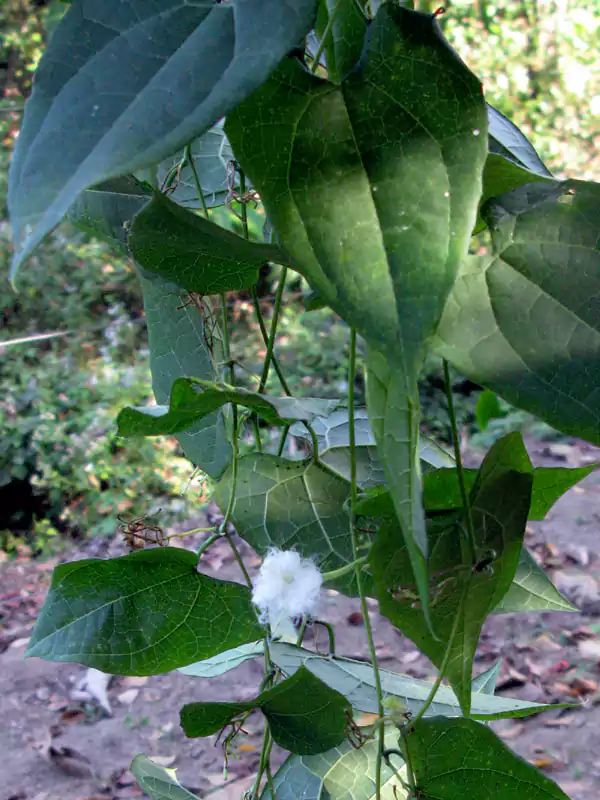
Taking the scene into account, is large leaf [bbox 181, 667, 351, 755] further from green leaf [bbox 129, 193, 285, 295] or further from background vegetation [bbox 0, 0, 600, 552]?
background vegetation [bbox 0, 0, 600, 552]

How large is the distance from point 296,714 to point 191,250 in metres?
0.26

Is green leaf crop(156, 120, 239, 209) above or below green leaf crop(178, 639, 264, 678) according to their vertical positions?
above

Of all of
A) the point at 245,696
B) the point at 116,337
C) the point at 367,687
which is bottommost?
the point at 245,696

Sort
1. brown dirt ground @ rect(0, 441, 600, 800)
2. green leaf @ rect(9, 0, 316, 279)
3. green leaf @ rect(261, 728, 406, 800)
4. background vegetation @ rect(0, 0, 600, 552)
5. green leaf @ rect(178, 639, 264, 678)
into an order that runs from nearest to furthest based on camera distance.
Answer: green leaf @ rect(9, 0, 316, 279)
green leaf @ rect(261, 728, 406, 800)
green leaf @ rect(178, 639, 264, 678)
brown dirt ground @ rect(0, 441, 600, 800)
background vegetation @ rect(0, 0, 600, 552)

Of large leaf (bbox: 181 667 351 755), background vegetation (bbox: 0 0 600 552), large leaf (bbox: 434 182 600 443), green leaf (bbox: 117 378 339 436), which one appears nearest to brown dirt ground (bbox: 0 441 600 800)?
background vegetation (bbox: 0 0 600 552)

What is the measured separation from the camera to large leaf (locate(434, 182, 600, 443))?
13.1 inches

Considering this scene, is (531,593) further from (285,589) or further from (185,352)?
(185,352)

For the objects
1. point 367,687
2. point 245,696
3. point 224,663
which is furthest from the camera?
point 245,696

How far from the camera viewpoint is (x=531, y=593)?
472 mm

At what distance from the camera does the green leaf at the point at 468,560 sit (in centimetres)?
39

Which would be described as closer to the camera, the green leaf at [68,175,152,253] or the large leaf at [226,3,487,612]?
the large leaf at [226,3,487,612]

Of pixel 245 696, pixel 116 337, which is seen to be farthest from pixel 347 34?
pixel 116 337

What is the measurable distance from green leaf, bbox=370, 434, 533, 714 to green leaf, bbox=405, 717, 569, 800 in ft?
0.08

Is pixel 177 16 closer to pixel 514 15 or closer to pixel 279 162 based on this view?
pixel 279 162
